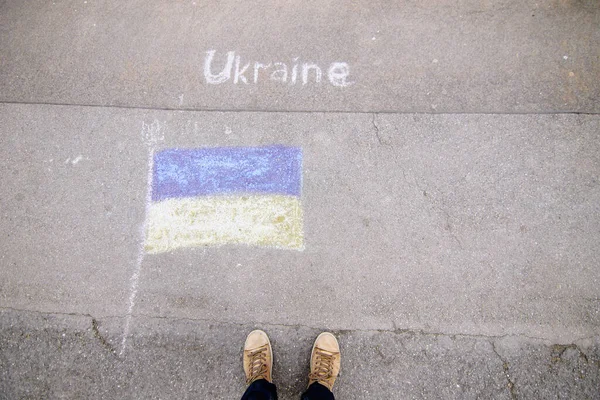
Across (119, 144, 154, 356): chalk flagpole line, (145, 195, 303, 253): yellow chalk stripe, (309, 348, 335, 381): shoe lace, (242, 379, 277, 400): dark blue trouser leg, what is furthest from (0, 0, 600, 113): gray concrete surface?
(242, 379, 277, 400): dark blue trouser leg

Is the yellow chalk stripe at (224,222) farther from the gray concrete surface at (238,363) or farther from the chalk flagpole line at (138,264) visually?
the gray concrete surface at (238,363)

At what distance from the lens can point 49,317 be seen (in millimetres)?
2969

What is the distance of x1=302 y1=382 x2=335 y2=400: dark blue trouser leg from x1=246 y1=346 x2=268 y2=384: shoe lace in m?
0.34

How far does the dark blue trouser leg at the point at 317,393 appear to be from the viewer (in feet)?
8.39

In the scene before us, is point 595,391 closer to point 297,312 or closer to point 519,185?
point 519,185

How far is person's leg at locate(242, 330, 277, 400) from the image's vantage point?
102 inches

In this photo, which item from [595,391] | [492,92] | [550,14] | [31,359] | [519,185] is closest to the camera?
Answer: [595,391]

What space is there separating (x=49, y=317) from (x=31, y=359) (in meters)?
0.33

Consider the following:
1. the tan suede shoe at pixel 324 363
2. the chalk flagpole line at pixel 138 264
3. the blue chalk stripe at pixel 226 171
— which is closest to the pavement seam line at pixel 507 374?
the tan suede shoe at pixel 324 363

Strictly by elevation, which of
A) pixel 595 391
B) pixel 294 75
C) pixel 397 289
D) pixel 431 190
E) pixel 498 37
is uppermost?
pixel 498 37

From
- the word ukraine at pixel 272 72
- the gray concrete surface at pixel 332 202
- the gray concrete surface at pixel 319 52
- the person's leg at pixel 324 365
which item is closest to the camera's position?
the person's leg at pixel 324 365

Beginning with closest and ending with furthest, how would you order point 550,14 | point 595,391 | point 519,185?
point 595,391 < point 519,185 < point 550,14

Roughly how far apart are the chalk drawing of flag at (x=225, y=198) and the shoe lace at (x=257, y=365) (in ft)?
2.77

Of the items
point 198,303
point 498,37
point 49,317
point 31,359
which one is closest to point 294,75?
point 498,37
